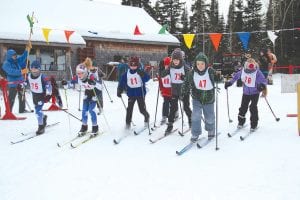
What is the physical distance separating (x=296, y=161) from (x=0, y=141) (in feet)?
19.3

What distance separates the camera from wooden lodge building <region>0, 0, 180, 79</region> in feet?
73.6

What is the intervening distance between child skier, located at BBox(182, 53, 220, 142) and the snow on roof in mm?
16061

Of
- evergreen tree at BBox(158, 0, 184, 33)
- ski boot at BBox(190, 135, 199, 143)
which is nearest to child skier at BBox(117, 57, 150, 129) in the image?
ski boot at BBox(190, 135, 199, 143)

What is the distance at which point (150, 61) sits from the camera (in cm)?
2858

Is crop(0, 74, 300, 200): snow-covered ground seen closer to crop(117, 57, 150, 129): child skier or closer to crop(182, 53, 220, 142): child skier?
crop(182, 53, 220, 142): child skier

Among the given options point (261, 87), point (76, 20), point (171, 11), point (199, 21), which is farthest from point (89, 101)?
point (199, 21)

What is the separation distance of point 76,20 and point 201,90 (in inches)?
819

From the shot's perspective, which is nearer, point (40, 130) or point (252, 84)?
point (252, 84)

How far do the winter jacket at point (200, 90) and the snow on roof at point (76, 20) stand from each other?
16.0 m

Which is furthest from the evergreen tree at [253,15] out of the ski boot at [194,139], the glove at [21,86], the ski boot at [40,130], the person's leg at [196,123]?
the ski boot at [194,139]

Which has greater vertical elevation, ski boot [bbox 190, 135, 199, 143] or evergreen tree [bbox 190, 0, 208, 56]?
evergreen tree [bbox 190, 0, 208, 56]

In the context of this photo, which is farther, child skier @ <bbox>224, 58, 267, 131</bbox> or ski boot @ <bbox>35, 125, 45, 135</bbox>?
ski boot @ <bbox>35, 125, 45, 135</bbox>

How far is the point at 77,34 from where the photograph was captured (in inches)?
940

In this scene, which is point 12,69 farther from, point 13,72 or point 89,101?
point 89,101
